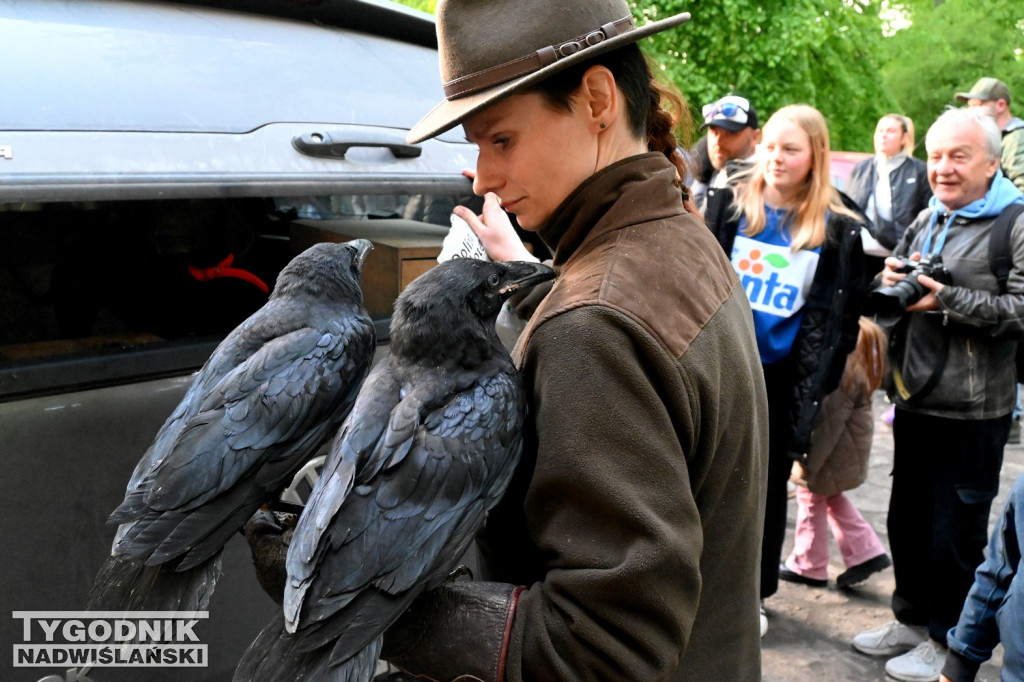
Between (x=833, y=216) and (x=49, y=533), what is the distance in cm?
325

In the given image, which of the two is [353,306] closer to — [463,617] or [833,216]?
[463,617]

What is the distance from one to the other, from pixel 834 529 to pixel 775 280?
4.95 ft

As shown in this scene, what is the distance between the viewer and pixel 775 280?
4.02m

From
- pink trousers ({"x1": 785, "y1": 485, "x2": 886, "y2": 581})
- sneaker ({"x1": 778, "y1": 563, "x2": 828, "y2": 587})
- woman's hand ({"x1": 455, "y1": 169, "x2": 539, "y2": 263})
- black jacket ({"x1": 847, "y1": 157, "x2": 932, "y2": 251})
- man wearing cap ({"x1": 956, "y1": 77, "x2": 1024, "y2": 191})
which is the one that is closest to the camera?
woman's hand ({"x1": 455, "y1": 169, "x2": 539, "y2": 263})

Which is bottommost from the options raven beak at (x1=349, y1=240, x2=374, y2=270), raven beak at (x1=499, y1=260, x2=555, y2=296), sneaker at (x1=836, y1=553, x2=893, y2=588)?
sneaker at (x1=836, y1=553, x2=893, y2=588)

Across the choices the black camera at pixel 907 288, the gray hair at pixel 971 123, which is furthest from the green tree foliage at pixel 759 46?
the black camera at pixel 907 288

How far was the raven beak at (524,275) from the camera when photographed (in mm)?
1735

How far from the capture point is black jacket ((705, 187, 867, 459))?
3.98 metres

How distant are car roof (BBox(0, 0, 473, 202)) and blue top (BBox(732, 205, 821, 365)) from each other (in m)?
1.54

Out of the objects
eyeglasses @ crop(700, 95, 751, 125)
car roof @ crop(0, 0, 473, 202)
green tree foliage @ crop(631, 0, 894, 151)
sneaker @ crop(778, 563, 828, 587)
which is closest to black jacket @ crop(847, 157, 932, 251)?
eyeglasses @ crop(700, 95, 751, 125)

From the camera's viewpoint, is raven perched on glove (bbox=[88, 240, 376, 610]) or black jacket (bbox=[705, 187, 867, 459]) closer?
raven perched on glove (bbox=[88, 240, 376, 610])

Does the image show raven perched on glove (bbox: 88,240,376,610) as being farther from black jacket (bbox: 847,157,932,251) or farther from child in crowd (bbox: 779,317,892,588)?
black jacket (bbox: 847,157,932,251)

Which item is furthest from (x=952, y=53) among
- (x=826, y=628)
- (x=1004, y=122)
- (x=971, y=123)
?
(x=826, y=628)

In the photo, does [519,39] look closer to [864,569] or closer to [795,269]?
[795,269]
